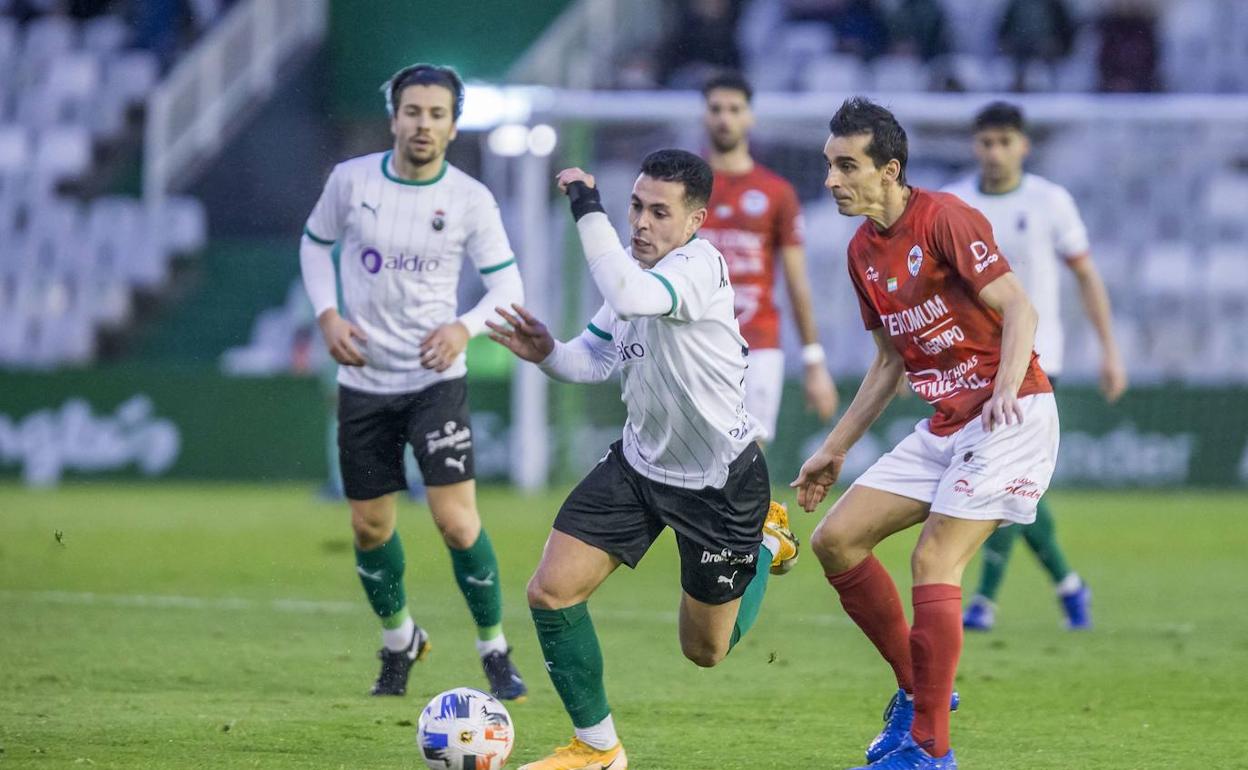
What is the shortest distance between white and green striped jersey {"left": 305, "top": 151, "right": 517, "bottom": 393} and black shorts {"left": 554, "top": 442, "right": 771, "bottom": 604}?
1509 mm

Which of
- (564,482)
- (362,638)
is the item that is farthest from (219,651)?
(564,482)

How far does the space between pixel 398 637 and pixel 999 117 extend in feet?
13.3

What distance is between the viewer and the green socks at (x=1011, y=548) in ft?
30.1

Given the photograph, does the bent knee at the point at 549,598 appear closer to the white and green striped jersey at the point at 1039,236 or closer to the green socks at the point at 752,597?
the green socks at the point at 752,597

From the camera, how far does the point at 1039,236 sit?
9359mm

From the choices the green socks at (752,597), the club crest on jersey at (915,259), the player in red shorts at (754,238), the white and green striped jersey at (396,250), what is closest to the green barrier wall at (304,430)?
the player in red shorts at (754,238)

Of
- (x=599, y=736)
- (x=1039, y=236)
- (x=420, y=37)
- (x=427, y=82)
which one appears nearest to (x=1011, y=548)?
(x=1039, y=236)

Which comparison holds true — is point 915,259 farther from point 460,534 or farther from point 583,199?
point 460,534

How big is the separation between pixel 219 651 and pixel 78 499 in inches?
346

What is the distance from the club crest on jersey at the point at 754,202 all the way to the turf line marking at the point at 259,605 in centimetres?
216

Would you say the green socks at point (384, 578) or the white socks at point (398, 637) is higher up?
the green socks at point (384, 578)

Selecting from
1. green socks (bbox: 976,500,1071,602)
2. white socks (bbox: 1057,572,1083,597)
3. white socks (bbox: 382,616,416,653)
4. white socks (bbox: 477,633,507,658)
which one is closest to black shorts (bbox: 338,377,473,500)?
white socks (bbox: 382,616,416,653)

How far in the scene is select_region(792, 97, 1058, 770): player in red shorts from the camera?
18.6ft

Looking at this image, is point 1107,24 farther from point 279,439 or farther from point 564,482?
point 279,439
